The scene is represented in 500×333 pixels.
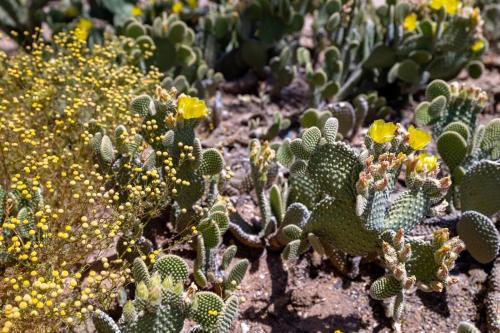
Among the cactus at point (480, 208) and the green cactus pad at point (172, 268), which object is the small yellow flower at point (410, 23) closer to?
the cactus at point (480, 208)

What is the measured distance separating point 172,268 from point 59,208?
871 millimetres

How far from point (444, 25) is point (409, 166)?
2.28 meters

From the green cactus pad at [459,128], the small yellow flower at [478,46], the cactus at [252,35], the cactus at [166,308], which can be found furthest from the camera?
the cactus at [252,35]

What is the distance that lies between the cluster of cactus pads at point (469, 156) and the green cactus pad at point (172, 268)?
1.46 metres

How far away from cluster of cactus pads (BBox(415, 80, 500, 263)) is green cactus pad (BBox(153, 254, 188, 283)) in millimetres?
1460

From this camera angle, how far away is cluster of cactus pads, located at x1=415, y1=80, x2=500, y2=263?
290 cm

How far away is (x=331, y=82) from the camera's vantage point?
421cm

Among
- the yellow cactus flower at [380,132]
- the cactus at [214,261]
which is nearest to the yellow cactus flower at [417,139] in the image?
the yellow cactus flower at [380,132]

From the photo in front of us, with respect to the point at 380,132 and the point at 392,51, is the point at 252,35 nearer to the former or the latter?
the point at 392,51

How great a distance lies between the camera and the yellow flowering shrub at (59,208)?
2.31 m

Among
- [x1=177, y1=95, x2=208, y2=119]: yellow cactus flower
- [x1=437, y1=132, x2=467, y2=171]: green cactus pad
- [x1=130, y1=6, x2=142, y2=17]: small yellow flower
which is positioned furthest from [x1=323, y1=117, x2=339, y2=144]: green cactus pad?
[x1=130, y1=6, x2=142, y2=17]: small yellow flower

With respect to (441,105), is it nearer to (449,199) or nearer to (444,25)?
(449,199)

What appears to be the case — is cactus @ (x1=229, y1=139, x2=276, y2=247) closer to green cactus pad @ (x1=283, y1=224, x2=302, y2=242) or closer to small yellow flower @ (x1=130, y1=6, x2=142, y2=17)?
green cactus pad @ (x1=283, y1=224, x2=302, y2=242)

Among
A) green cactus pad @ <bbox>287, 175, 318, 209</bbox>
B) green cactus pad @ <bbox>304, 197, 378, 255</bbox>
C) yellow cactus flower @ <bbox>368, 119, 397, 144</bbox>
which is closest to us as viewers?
yellow cactus flower @ <bbox>368, 119, 397, 144</bbox>
